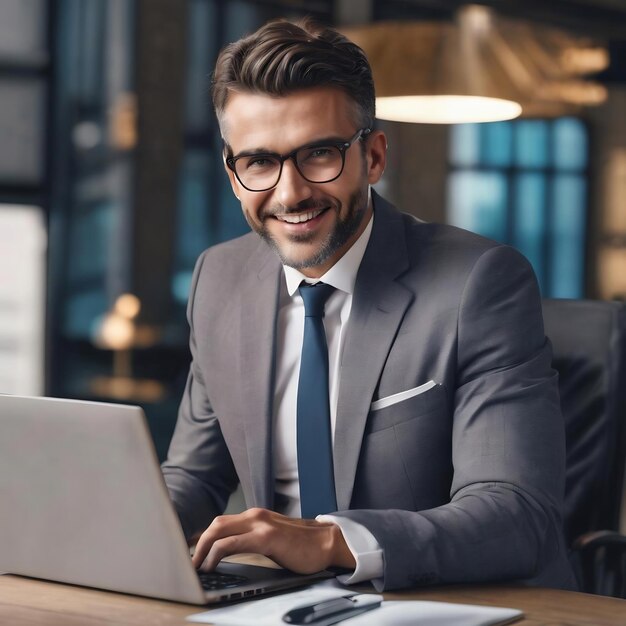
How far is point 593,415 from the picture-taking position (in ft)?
6.75

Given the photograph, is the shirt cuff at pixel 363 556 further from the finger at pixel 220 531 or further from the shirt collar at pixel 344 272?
the shirt collar at pixel 344 272

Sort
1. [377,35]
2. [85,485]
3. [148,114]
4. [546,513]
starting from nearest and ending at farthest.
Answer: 1. [85,485]
2. [546,513]
3. [377,35]
4. [148,114]

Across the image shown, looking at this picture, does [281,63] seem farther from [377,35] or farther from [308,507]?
[377,35]

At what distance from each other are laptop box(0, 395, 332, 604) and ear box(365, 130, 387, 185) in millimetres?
837

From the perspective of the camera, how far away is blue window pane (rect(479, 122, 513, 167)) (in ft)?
15.7

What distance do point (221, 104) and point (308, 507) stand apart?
722 millimetres

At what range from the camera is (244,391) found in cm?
190

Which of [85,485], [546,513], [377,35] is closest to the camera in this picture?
[85,485]

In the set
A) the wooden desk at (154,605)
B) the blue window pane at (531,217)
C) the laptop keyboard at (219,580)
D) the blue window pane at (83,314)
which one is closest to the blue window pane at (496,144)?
the blue window pane at (531,217)

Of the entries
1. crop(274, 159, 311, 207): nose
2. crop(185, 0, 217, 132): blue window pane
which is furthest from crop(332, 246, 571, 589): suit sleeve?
crop(185, 0, 217, 132): blue window pane

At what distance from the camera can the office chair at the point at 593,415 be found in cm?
204

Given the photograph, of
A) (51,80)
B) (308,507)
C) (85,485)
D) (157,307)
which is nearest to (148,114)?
(51,80)

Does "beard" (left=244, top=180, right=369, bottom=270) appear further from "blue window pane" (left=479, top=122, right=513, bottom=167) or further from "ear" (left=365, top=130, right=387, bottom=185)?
"blue window pane" (left=479, top=122, right=513, bottom=167)

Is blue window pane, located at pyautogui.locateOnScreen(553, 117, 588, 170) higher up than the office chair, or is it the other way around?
blue window pane, located at pyautogui.locateOnScreen(553, 117, 588, 170)
